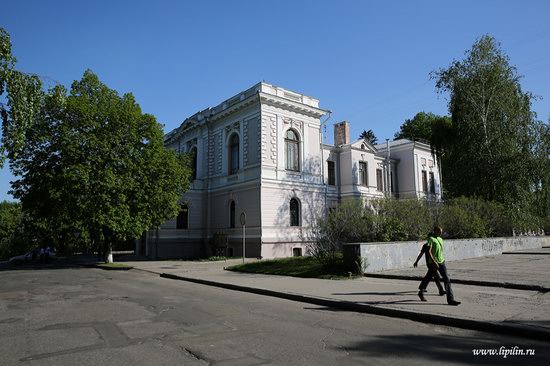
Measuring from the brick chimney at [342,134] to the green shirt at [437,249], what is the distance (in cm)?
3010

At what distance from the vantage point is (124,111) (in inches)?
942

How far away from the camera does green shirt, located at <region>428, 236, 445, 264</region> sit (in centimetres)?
917

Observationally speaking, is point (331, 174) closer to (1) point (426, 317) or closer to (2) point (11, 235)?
(1) point (426, 317)

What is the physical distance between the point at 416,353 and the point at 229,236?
82.8 feet

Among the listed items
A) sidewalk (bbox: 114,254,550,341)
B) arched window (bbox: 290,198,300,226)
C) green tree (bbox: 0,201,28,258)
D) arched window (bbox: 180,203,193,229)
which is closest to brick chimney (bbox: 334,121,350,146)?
arched window (bbox: 290,198,300,226)

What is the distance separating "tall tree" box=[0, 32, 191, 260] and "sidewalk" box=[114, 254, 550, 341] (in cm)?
Result: 1093

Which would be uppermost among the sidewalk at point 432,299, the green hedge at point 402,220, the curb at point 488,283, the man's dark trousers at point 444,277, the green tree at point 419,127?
the green tree at point 419,127

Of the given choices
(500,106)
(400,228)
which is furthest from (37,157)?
(500,106)

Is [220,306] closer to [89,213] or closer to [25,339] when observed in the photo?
[25,339]

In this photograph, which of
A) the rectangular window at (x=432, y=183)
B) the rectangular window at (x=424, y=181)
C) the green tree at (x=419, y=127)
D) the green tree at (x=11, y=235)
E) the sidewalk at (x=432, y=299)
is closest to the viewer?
the sidewalk at (x=432, y=299)

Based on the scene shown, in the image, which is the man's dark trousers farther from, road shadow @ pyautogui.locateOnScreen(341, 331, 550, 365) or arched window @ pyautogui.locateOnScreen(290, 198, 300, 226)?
arched window @ pyautogui.locateOnScreen(290, 198, 300, 226)

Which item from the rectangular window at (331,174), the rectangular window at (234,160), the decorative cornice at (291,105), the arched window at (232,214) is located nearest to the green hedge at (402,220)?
the decorative cornice at (291,105)

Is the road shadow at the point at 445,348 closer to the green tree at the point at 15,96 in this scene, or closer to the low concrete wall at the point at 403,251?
the low concrete wall at the point at 403,251

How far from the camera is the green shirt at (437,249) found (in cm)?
917
